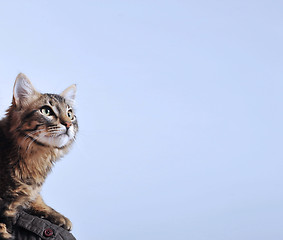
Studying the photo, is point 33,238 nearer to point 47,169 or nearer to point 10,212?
point 10,212

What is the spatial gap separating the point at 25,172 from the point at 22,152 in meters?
0.07

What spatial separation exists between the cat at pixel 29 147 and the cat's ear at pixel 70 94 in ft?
0.31

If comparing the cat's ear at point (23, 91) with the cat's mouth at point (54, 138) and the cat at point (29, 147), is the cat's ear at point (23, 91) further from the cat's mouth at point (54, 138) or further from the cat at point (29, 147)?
the cat's mouth at point (54, 138)

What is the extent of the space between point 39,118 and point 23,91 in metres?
0.13

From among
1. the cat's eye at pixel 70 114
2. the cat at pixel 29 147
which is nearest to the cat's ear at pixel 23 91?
the cat at pixel 29 147

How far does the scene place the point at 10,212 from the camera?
1253mm

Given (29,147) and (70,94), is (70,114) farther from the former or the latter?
(29,147)

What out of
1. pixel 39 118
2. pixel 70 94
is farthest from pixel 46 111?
pixel 70 94

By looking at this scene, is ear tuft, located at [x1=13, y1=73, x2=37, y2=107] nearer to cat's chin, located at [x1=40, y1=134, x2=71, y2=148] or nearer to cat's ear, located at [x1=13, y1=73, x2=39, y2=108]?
cat's ear, located at [x1=13, y1=73, x2=39, y2=108]

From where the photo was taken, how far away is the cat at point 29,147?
1.26 meters

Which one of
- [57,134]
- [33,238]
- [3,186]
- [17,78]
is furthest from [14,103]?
[33,238]

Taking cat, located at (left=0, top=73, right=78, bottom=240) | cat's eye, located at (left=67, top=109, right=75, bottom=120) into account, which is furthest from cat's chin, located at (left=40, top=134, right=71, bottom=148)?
cat's eye, located at (left=67, top=109, right=75, bottom=120)

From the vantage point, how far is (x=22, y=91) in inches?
55.5

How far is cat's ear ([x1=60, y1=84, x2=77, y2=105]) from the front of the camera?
1562 millimetres
